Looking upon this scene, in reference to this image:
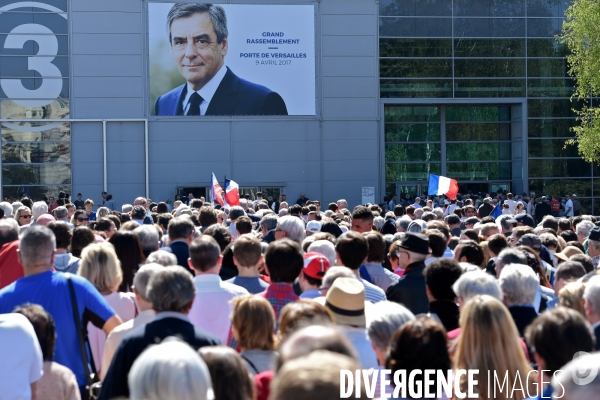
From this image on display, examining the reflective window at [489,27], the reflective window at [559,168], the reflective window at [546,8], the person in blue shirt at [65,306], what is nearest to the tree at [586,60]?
the reflective window at [546,8]

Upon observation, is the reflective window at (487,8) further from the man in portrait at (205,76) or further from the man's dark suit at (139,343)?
the man's dark suit at (139,343)

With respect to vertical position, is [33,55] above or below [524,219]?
above

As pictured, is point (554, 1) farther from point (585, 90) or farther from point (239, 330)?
point (239, 330)

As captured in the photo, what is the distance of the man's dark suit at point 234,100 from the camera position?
3153cm

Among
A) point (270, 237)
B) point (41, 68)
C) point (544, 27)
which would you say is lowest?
point (270, 237)

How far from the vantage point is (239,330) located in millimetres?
4715

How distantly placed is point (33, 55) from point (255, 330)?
97.2ft

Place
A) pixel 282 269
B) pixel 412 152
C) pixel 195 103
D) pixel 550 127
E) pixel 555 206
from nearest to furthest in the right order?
pixel 282 269 → pixel 195 103 → pixel 555 206 → pixel 412 152 → pixel 550 127

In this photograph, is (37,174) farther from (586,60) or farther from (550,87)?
(586,60)

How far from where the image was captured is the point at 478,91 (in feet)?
115

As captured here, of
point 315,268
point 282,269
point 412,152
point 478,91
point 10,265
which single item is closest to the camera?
point 282,269

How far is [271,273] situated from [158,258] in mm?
892

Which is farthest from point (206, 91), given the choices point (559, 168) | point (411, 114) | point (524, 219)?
point (524, 219)

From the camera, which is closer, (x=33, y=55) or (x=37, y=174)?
(x=33, y=55)
